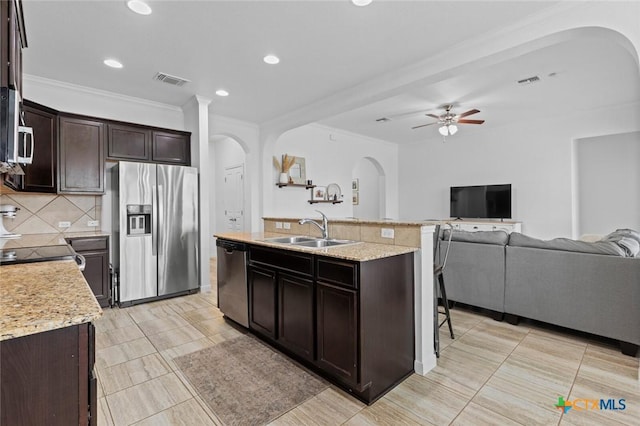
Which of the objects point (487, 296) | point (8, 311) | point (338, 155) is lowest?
point (487, 296)

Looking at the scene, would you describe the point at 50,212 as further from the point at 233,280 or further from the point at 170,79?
the point at 233,280

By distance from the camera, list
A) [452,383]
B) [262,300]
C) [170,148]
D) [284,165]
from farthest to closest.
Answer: [284,165], [170,148], [262,300], [452,383]

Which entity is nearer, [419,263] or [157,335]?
[419,263]

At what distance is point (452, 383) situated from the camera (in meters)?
2.18

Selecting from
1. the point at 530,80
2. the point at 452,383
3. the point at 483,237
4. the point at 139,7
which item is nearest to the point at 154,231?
the point at 139,7

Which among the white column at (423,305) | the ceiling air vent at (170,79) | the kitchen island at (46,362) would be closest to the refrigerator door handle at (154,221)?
the ceiling air vent at (170,79)

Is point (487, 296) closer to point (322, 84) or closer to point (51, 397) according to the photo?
point (322, 84)

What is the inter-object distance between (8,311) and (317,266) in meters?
1.57

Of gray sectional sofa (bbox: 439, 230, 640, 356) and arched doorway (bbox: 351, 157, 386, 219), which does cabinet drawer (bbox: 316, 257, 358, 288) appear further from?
arched doorway (bbox: 351, 157, 386, 219)

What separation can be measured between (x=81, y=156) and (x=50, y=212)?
81 centimetres

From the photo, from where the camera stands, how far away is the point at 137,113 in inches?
175

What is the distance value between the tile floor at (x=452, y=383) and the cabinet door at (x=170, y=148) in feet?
7.53

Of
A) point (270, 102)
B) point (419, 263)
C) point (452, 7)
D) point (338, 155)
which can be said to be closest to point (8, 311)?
point (419, 263)
